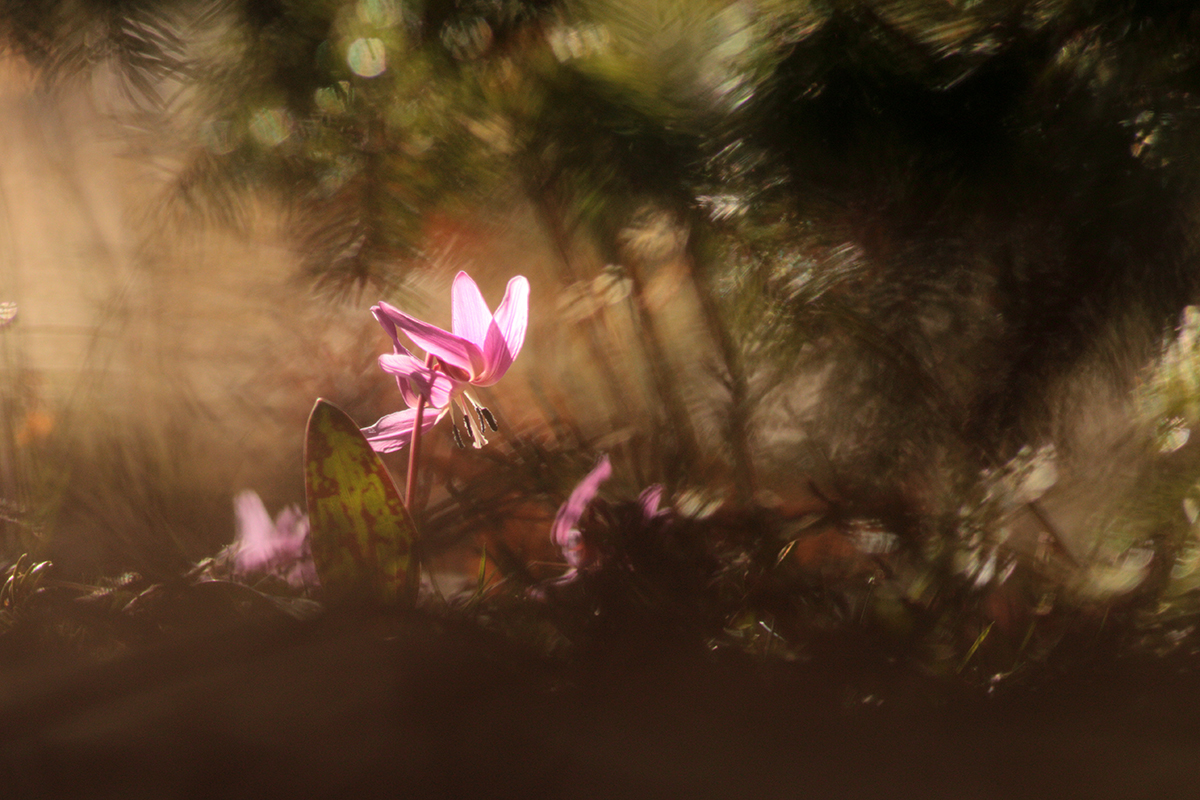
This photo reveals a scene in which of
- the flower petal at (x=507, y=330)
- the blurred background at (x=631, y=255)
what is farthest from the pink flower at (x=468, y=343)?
the blurred background at (x=631, y=255)

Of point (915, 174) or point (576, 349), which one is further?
point (576, 349)

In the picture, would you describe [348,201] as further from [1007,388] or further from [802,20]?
[1007,388]

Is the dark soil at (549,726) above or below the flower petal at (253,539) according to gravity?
below

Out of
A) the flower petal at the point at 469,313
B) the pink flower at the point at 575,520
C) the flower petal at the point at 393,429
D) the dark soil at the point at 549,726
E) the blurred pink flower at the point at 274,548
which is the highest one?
the flower petal at the point at 469,313

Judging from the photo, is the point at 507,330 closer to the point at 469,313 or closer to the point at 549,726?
the point at 469,313

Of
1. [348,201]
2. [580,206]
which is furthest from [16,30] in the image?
[580,206]

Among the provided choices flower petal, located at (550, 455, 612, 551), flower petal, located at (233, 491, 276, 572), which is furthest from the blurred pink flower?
flower petal, located at (550, 455, 612, 551)

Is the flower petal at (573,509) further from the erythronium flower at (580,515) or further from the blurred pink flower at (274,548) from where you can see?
the blurred pink flower at (274,548)
